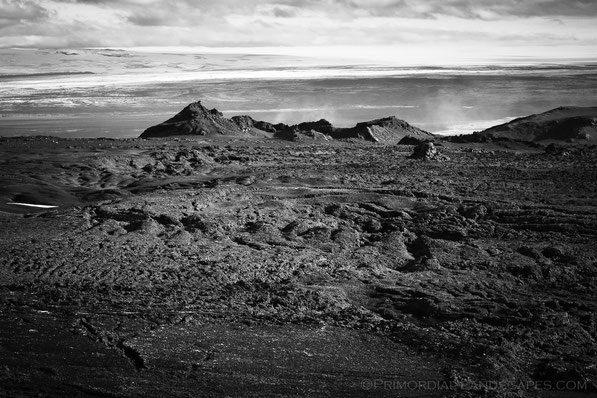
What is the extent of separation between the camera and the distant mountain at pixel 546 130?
2495 cm

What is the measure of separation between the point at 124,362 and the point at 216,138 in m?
16.5

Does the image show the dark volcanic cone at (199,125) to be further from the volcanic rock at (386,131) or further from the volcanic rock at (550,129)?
the volcanic rock at (550,129)

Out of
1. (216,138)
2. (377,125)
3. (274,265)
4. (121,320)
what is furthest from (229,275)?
(377,125)

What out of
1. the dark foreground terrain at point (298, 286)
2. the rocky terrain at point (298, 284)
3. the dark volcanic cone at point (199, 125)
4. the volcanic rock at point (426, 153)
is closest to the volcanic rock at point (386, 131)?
the dark volcanic cone at point (199, 125)

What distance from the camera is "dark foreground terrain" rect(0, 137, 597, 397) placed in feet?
26.8

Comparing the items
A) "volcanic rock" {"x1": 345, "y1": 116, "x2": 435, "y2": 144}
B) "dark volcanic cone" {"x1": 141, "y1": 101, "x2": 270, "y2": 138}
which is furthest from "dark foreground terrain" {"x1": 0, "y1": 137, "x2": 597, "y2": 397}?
"volcanic rock" {"x1": 345, "y1": 116, "x2": 435, "y2": 144}

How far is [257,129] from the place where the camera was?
26.9m

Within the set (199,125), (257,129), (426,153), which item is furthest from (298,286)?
(257,129)

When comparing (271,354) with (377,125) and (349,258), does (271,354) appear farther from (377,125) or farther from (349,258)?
(377,125)

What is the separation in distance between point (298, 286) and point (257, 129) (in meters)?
17.0

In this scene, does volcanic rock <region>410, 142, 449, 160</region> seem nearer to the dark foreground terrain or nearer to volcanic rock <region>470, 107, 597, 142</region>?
the dark foreground terrain

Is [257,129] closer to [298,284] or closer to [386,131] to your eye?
[386,131]

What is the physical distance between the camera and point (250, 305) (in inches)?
387

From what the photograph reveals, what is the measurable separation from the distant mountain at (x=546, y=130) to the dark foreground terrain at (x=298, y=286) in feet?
27.0
